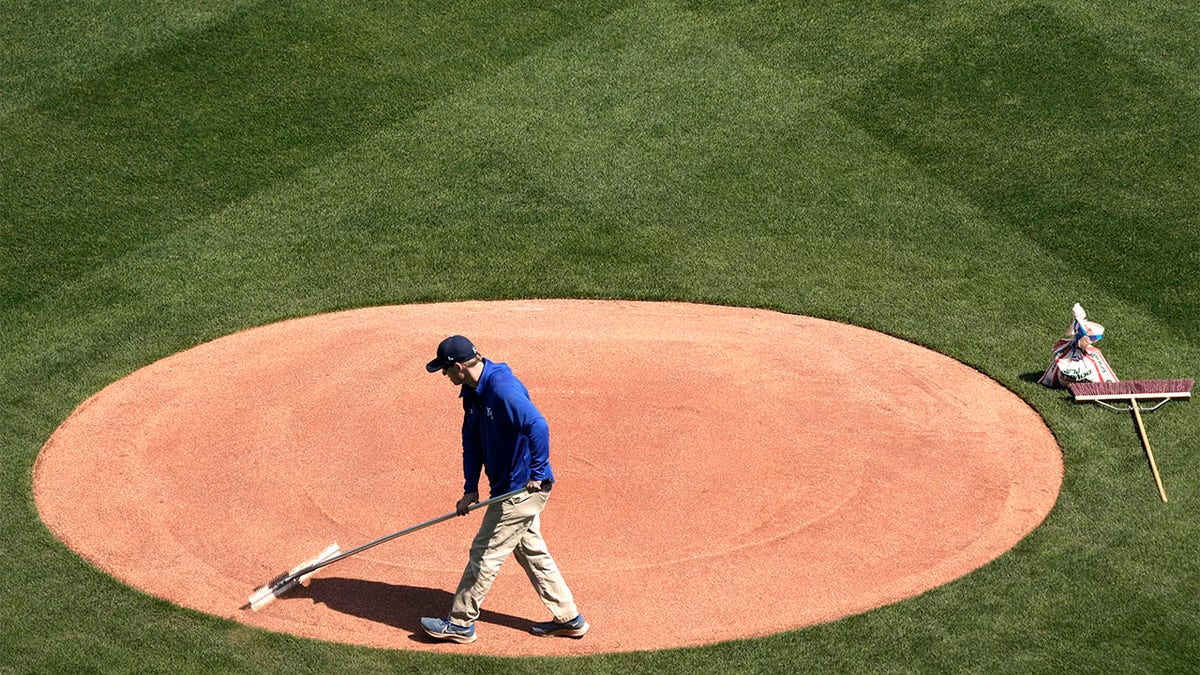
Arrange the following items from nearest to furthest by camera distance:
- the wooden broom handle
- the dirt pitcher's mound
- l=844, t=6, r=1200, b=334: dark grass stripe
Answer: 1. the dirt pitcher's mound
2. the wooden broom handle
3. l=844, t=6, r=1200, b=334: dark grass stripe

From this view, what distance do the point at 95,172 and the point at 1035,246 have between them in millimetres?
12866

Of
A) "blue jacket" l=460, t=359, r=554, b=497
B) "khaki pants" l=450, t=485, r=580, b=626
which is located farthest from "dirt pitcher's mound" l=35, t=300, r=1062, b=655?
"blue jacket" l=460, t=359, r=554, b=497

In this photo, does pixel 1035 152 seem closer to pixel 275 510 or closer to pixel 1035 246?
pixel 1035 246

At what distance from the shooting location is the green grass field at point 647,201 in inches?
401

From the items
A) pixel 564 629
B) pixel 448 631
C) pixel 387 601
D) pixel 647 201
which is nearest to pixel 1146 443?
pixel 564 629

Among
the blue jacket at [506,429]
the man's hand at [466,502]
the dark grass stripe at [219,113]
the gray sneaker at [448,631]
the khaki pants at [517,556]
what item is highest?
the blue jacket at [506,429]

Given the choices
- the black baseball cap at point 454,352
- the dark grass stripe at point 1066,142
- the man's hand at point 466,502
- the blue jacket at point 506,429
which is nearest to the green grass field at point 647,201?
the dark grass stripe at point 1066,142

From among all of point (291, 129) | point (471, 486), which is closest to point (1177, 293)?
point (471, 486)

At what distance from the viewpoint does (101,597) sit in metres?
9.98

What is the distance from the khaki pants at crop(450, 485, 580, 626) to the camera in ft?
30.2

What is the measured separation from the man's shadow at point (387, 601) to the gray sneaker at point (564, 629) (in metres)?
0.18

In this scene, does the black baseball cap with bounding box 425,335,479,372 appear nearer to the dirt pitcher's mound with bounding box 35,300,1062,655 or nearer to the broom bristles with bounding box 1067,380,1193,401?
the dirt pitcher's mound with bounding box 35,300,1062,655

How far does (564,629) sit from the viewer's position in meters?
9.59

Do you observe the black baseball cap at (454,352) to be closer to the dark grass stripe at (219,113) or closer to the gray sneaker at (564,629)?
the gray sneaker at (564,629)
